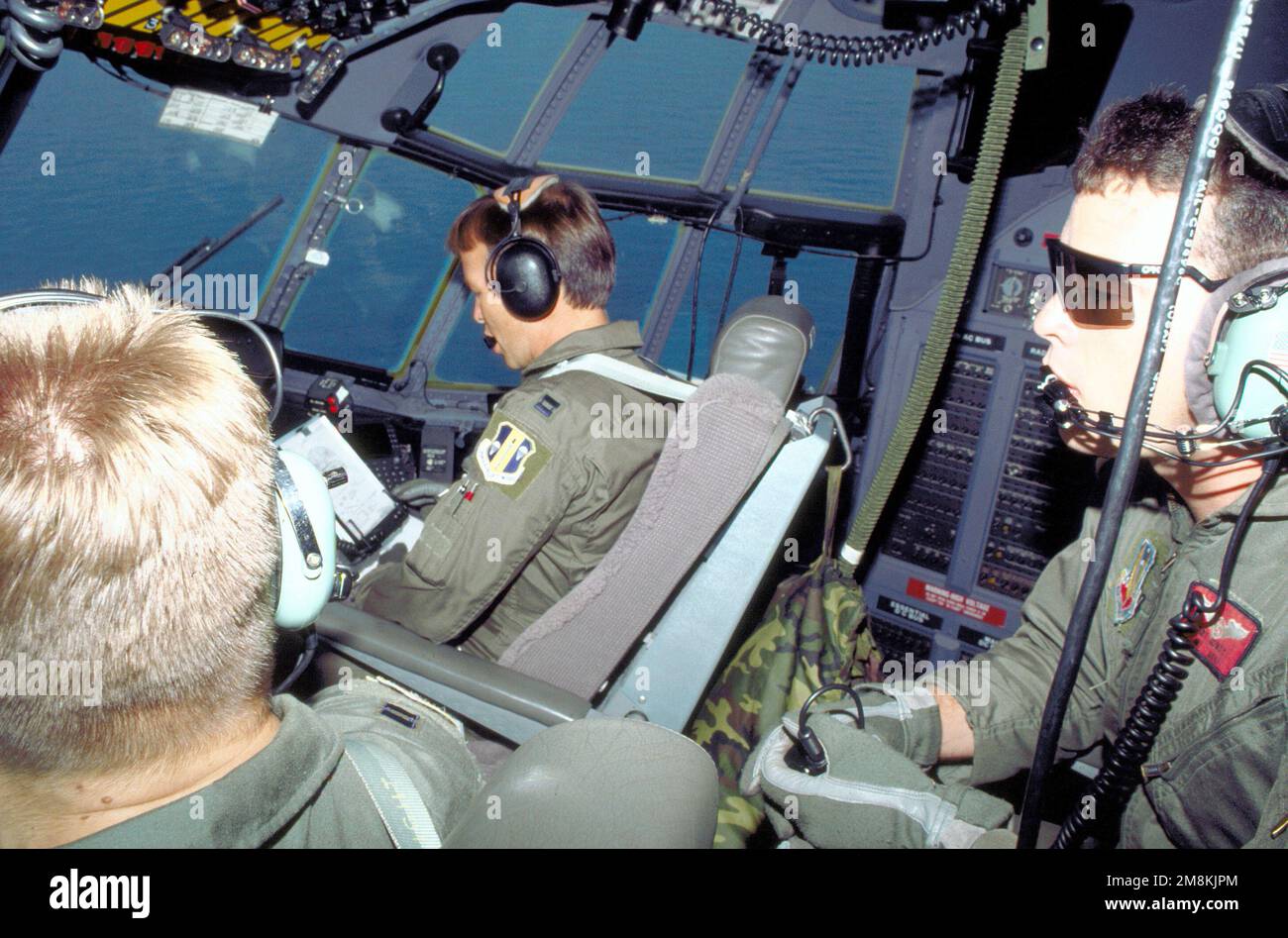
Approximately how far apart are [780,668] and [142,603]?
48.4 inches

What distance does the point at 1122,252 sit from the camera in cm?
92

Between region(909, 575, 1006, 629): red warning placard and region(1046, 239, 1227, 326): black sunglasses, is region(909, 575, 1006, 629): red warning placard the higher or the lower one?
the lower one

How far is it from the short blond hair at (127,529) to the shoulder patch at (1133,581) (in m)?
1.20

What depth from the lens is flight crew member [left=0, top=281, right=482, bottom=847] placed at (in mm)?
522

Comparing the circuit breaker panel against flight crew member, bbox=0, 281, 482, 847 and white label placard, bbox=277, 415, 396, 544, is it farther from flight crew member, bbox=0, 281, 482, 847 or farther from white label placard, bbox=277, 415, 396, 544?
flight crew member, bbox=0, 281, 482, 847

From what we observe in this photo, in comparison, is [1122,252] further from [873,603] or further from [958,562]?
[873,603]

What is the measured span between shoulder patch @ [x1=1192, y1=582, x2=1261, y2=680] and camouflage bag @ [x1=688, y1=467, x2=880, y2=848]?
663 mm

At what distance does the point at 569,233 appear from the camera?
5.88ft

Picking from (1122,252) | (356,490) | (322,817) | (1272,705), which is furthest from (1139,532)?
(356,490)

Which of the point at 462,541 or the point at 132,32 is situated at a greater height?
the point at 132,32

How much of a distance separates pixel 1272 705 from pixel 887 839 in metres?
0.47

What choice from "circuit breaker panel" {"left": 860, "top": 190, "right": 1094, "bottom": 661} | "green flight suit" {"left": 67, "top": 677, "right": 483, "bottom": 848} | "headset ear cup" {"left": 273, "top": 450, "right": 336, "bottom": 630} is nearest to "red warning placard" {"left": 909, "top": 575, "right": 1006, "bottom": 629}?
"circuit breaker panel" {"left": 860, "top": 190, "right": 1094, "bottom": 661}

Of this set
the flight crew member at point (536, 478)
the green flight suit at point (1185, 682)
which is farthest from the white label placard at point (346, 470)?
the green flight suit at point (1185, 682)

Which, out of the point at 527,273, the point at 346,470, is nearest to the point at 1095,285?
the point at 527,273
